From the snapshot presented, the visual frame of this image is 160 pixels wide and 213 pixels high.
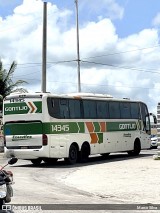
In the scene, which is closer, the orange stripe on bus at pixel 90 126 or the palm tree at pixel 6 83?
the orange stripe on bus at pixel 90 126

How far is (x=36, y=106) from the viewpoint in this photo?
69.1 feet

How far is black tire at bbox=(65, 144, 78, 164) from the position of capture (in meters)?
22.4

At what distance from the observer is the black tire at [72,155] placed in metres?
22.4

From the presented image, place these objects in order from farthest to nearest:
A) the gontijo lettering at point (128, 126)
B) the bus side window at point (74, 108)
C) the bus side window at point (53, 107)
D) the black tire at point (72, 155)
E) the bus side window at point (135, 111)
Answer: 1. the bus side window at point (135, 111)
2. the gontijo lettering at point (128, 126)
3. the bus side window at point (74, 108)
4. the black tire at point (72, 155)
5. the bus side window at point (53, 107)

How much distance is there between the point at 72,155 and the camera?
22578mm

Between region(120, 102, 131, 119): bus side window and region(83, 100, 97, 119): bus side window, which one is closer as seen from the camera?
region(83, 100, 97, 119): bus side window

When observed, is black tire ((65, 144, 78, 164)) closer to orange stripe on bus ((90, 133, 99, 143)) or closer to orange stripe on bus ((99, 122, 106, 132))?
orange stripe on bus ((90, 133, 99, 143))

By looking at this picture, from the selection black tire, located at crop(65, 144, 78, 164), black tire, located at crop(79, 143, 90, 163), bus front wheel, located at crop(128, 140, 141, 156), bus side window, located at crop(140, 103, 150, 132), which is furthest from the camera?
bus side window, located at crop(140, 103, 150, 132)


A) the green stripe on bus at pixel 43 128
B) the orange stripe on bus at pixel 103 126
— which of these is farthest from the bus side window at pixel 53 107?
the orange stripe on bus at pixel 103 126

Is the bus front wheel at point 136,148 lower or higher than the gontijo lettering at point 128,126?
lower

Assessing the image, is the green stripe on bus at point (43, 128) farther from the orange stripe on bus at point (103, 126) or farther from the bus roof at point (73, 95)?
the orange stripe on bus at point (103, 126)

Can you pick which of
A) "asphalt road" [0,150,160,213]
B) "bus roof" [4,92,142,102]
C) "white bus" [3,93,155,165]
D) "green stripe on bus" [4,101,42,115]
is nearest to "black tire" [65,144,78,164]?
"white bus" [3,93,155,165]

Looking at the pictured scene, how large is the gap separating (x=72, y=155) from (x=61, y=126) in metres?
1.75

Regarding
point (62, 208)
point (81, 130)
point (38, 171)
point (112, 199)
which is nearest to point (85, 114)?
point (81, 130)
